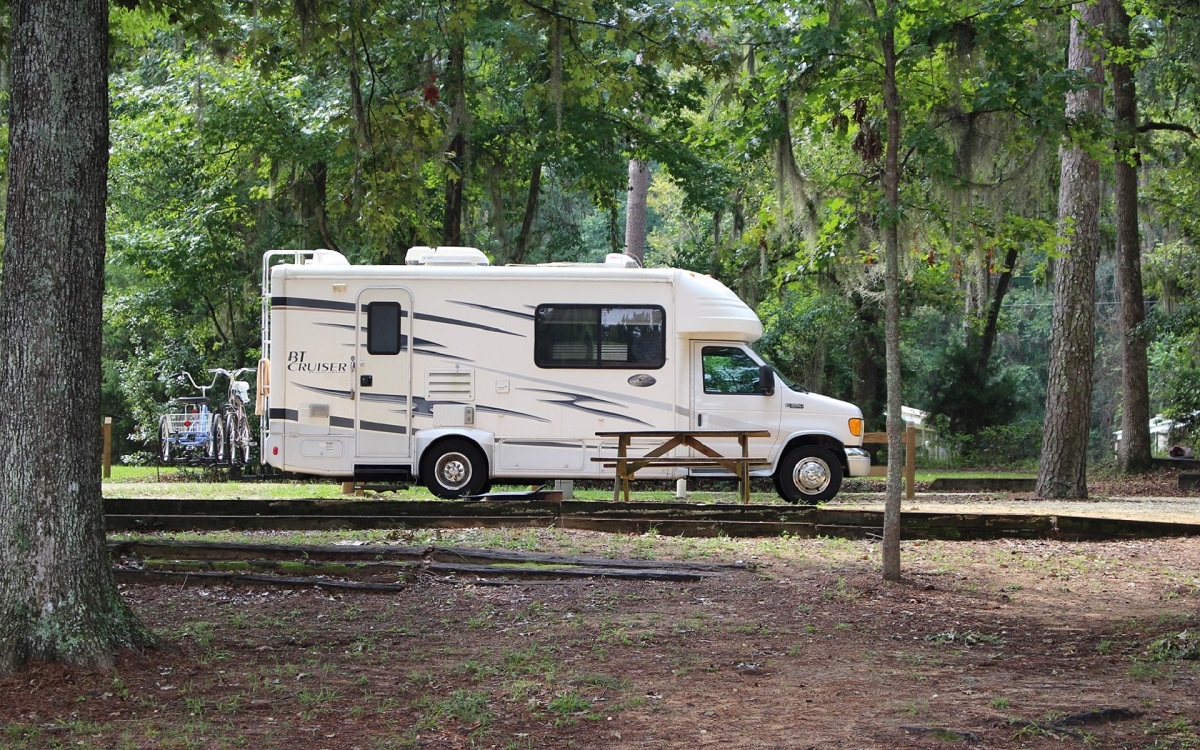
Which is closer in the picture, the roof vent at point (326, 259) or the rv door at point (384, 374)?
the rv door at point (384, 374)

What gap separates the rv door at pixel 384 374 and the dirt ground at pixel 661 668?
6.42 meters

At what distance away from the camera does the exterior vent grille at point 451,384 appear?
1497 centimetres

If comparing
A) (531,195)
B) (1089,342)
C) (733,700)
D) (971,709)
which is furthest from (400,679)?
(531,195)

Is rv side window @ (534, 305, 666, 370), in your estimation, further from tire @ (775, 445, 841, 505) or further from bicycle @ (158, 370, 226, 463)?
bicycle @ (158, 370, 226, 463)

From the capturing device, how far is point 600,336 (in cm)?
1516

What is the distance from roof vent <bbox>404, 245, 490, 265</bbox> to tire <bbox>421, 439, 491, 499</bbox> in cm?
224

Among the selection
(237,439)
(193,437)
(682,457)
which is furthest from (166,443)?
(682,457)

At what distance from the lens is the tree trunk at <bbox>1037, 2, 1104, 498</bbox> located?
16.1 metres

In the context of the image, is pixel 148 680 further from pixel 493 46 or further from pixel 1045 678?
pixel 493 46

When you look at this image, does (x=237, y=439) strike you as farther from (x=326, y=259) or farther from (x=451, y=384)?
(x=451, y=384)

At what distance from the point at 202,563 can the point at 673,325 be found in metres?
7.60

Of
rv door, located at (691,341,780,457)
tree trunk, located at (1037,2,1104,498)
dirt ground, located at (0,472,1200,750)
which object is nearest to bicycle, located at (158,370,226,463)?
rv door, located at (691,341,780,457)

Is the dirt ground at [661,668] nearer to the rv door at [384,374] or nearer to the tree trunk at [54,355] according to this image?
the tree trunk at [54,355]

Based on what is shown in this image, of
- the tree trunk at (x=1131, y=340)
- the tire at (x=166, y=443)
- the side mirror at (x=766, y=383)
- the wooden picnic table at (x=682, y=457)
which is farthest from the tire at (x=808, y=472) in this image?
the tire at (x=166, y=443)
